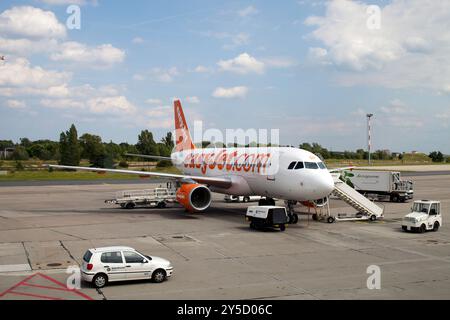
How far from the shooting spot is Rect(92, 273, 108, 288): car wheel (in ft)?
51.0

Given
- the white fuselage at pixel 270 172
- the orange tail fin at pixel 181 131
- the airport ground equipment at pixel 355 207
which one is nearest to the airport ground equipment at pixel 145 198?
the white fuselage at pixel 270 172

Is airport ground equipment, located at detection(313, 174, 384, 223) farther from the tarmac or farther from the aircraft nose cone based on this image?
the aircraft nose cone

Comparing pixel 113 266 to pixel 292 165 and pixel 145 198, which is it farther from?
pixel 145 198

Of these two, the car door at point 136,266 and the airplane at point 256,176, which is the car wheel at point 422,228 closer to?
the airplane at point 256,176

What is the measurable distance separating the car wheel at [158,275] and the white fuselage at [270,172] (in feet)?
45.6

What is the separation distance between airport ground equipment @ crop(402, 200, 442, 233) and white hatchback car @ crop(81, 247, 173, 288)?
Result: 1675 cm

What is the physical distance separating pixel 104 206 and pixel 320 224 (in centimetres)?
1962

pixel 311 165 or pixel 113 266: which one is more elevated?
pixel 311 165

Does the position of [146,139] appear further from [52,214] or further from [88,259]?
[88,259]

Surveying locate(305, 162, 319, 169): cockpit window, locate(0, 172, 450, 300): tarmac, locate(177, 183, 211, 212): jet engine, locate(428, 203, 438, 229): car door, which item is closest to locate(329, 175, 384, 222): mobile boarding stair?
locate(0, 172, 450, 300): tarmac

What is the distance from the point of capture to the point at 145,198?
130 feet

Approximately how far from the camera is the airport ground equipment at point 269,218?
2711 cm

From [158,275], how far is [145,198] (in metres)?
23.8

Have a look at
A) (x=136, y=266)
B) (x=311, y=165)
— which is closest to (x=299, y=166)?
(x=311, y=165)
